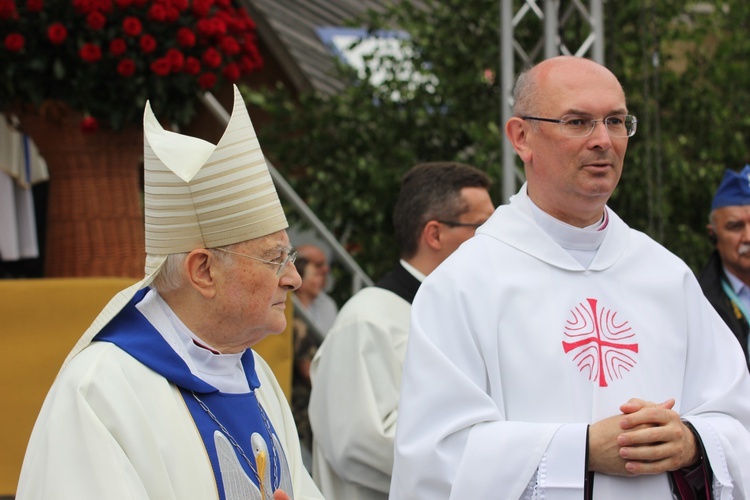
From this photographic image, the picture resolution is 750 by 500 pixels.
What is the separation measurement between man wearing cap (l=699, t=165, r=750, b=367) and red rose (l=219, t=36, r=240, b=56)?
236cm

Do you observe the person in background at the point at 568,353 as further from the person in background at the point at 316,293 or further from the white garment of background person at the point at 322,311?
the white garment of background person at the point at 322,311

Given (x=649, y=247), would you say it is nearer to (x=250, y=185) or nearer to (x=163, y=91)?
(x=250, y=185)

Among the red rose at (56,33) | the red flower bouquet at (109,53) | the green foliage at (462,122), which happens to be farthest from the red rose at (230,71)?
the green foliage at (462,122)

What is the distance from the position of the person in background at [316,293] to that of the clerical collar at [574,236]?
383cm

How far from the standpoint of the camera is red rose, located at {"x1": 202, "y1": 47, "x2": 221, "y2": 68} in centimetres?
509

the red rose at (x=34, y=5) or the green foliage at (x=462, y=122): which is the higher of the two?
the red rose at (x=34, y=5)

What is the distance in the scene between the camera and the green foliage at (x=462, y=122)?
848 centimetres

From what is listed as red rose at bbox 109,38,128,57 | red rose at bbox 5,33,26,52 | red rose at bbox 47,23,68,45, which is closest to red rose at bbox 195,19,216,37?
red rose at bbox 109,38,128,57

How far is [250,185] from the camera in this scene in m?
2.74

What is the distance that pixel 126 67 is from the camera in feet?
16.0

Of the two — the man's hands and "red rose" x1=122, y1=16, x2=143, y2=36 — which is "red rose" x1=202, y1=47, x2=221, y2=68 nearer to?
"red rose" x1=122, y1=16, x2=143, y2=36

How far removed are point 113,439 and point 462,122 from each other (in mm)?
6653

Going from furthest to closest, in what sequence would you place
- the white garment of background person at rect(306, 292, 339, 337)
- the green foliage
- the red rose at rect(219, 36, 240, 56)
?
the green foliage, the white garment of background person at rect(306, 292, 339, 337), the red rose at rect(219, 36, 240, 56)

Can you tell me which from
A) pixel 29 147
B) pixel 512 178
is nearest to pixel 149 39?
pixel 29 147
